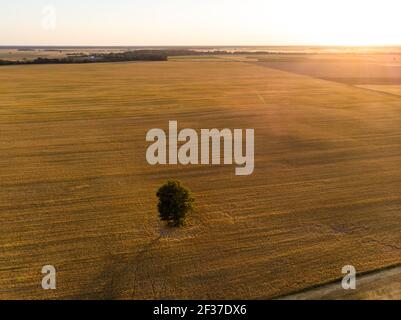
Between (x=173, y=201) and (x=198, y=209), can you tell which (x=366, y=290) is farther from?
(x=198, y=209)

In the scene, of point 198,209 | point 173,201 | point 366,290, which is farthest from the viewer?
point 198,209

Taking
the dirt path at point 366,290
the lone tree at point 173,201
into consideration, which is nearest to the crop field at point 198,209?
the dirt path at point 366,290

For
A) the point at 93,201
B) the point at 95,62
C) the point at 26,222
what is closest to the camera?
the point at 26,222

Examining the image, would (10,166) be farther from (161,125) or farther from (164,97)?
(164,97)

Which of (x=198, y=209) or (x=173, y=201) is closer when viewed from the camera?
(x=173, y=201)

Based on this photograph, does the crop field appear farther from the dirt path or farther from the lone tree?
the lone tree

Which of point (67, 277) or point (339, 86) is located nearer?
point (67, 277)

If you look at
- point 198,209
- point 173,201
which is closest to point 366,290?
point 173,201
